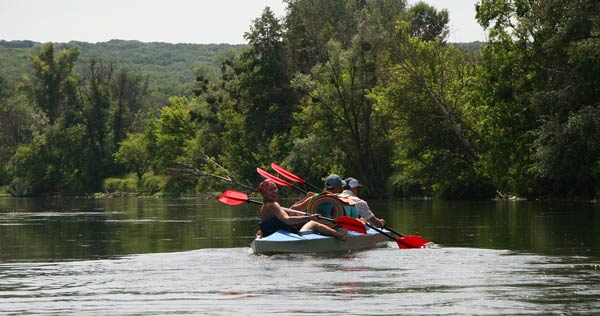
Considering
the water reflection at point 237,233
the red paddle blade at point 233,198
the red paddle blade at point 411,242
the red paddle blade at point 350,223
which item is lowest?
the water reflection at point 237,233

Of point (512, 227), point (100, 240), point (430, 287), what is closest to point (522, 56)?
point (512, 227)

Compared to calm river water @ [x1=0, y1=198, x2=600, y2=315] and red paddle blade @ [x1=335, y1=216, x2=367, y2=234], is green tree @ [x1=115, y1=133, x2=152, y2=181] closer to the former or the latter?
calm river water @ [x1=0, y1=198, x2=600, y2=315]

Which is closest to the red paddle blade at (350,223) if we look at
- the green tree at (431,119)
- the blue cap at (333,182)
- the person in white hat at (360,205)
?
the blue cap at (333,182)

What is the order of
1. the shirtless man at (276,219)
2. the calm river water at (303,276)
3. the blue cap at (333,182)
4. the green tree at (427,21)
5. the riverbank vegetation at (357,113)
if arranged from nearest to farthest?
the calm river water at (303,276) → the shirtless man at (276,219) → the blue cap at (333,182) → the riverbank vegetation at (357,113) → the green tree at (427,21)

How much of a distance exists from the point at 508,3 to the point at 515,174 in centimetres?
795

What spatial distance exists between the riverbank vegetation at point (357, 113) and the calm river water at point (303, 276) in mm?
16244

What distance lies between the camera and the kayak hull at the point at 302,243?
20750 mm

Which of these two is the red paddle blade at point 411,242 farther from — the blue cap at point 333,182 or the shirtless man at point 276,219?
the blue cap at point 333,182

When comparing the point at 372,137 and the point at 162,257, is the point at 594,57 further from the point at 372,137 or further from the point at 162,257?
the point at 372,137

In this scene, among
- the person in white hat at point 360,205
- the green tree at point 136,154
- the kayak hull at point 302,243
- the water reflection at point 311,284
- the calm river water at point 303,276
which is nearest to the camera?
the water reflection at point 311,284

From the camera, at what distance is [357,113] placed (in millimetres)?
67375

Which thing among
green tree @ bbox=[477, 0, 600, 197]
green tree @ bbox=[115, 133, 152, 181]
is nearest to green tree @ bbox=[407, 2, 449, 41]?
green tree @ bbox=[115, 133, 152, 181]

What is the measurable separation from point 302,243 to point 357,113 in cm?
4669

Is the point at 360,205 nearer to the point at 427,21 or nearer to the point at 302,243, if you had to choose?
the point at 302,243
